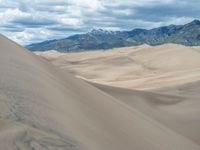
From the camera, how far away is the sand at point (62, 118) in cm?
322

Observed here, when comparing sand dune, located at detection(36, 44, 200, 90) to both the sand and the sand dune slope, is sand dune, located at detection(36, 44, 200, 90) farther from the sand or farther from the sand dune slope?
the sand

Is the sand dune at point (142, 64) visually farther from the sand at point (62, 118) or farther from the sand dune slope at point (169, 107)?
the sand at point (62, 118)

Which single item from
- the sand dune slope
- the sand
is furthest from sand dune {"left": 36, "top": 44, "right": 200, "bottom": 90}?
the sand

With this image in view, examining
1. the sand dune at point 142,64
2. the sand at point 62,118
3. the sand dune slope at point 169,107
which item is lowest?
the sand dune at point 142,64

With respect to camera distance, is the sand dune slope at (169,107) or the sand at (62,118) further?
the sand dune slope at (169,107)

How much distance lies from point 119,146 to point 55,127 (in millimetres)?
1070

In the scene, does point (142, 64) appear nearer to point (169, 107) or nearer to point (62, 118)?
point (169, 107)

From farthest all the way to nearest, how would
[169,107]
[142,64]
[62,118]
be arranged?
[142,64] < [169,107] < [62,118]

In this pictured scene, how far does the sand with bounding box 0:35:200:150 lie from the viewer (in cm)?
322

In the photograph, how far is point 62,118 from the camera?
4168mm

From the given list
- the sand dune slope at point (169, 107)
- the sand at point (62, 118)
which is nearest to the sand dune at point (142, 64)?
the sand dune slope at point (169, 107)

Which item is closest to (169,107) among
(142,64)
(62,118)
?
(62,118)

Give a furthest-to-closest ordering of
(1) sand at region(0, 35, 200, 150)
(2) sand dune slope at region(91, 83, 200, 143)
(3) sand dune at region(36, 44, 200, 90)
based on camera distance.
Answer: (3) sand dune at region(36, 44, 200, 90), (2) sand dune slope at region(91, 83, 200, 143), (1) sand at region(0, 35, 200, 150)

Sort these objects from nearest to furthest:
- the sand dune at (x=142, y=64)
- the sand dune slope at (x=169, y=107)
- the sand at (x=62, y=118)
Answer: the sand at (x=62, y=118)
the sand dune slope at (x=169, y=107)
the sand dune at (x=142, y=64)
